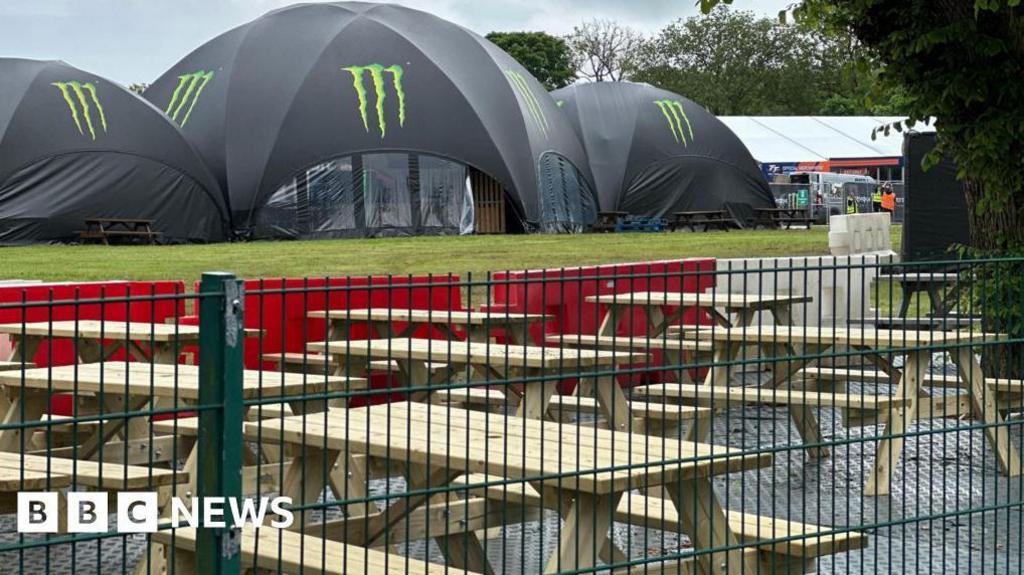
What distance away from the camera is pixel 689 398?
952 centimetres

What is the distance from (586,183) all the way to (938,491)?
31.5 meters

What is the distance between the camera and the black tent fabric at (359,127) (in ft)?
116

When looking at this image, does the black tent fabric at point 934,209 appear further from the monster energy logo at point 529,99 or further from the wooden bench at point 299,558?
the monster energy logo at point 529,99

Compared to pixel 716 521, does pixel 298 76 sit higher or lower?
higher

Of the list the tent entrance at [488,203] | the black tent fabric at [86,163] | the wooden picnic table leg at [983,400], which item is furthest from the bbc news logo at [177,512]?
the tent entrance at [488,203]

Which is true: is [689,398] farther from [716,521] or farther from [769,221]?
[769,221]

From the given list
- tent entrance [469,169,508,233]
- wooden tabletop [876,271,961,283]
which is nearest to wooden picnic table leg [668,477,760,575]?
wooden tabletop [876,271,961,283]

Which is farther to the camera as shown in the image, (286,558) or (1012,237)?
(1012,237)

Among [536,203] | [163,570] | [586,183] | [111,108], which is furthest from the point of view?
[586,183]

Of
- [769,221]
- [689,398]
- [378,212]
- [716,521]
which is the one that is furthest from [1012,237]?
[769,221]

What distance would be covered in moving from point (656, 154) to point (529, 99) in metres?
5.06

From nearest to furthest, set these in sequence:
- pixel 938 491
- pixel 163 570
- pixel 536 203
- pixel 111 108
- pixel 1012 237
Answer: pixel 163 570 → pixel 938 491 → pixel 1012 237 → pixel 111 108 → pixel 536 203

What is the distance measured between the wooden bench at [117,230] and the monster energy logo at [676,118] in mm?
15228

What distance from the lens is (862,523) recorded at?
5.80 m
